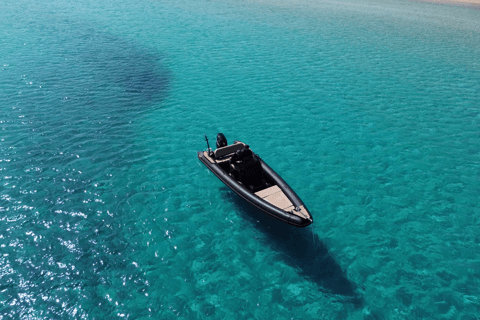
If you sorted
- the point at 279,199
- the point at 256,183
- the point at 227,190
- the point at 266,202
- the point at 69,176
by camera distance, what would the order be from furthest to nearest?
the point at 69,176 → the point at 227,190 → the point at 256,183 → the point at 279,199 → the point at 266,202

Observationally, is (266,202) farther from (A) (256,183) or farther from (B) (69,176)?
(B) (69,176)

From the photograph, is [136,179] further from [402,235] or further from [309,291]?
[402,235]

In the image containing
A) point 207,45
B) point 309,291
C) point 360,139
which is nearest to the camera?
point 309,291

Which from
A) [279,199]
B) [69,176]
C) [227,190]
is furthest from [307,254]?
[69,176]

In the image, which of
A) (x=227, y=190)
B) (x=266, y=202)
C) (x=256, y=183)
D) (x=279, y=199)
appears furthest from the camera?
(x=227, y=190)

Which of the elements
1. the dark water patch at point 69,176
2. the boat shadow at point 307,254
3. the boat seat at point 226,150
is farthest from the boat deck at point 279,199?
the dark water patch at point 69,176

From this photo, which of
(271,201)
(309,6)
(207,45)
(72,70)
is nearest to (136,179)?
(271,201)
